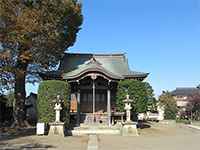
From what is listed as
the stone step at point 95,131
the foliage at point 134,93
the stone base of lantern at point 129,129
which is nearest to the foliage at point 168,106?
the foliage at point 134,93

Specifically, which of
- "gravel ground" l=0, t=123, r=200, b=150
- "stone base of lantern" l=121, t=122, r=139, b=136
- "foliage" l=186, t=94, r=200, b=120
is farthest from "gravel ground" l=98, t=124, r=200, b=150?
"foliage" l=186, t=94, r=200, b=120

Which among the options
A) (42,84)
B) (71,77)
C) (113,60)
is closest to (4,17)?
(42,84)

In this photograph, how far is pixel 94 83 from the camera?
34.2 metres

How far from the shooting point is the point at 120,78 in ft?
111

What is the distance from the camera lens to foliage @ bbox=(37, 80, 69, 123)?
30000 millimetres

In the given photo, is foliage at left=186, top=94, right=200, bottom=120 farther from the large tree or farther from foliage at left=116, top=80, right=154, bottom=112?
the large tree

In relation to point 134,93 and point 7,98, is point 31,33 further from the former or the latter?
point 7,98

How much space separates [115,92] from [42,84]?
28.0ft

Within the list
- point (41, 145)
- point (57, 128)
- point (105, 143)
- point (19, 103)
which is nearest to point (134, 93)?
point (57, 128)

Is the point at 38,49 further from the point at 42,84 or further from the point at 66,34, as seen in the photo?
the point at 66,34

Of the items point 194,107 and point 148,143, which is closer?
point 148,143

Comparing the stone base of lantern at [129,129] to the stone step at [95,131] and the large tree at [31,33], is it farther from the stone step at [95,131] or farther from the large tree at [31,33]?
the large tree at [31,33]

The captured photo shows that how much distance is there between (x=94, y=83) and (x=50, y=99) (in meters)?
5.38

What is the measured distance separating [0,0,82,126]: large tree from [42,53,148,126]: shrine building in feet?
8.44
